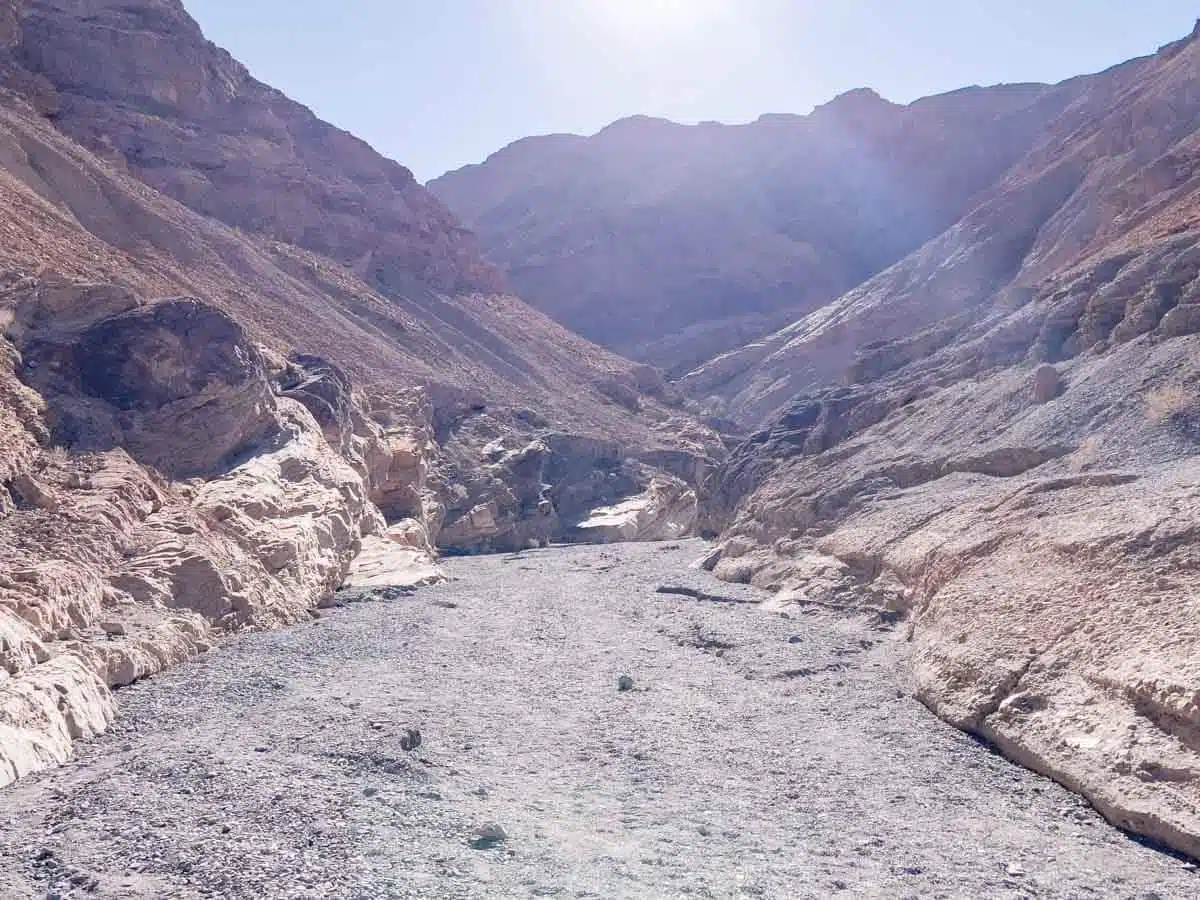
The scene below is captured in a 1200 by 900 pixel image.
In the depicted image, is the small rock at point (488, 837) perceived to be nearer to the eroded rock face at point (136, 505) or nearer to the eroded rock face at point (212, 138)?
the eroded rock face at point (136, 505)

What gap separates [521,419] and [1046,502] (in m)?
31.3

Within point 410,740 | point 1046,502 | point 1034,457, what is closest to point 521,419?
point 1034,457

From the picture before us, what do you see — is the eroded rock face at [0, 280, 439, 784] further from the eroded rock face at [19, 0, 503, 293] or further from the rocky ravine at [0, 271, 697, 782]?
the eroded rock face at [19, 0, 503, 293]

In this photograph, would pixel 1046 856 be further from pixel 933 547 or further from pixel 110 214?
pixel 110 214

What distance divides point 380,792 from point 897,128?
101496 millimetres

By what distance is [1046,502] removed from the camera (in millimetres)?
13375

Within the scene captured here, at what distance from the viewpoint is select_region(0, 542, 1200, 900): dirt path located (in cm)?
661

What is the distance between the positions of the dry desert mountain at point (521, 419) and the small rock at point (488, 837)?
319 cm

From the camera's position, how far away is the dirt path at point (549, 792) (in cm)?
661

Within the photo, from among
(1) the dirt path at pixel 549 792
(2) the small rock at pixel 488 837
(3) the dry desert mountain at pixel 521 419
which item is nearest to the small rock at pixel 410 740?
(1) the dirt path at pixel 549 792

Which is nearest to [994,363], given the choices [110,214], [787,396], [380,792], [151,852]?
[380,792]

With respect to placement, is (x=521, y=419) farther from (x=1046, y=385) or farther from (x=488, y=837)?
(x=488, y=837)

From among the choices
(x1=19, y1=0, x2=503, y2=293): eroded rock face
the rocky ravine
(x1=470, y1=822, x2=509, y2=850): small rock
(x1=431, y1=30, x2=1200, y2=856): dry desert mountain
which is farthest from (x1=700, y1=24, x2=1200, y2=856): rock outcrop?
(x1=19, y1=0, x2=503, y2=293): eroded rock face

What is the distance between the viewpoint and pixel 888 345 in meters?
32.9
